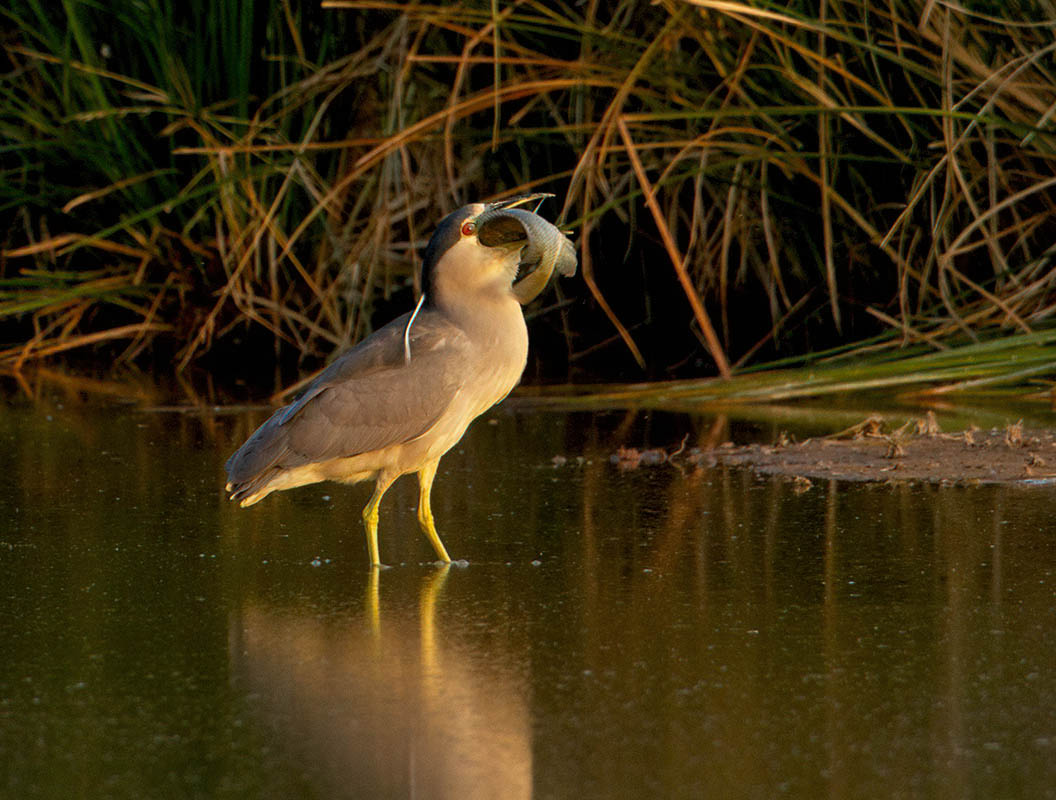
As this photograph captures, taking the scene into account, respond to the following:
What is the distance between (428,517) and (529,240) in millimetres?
714

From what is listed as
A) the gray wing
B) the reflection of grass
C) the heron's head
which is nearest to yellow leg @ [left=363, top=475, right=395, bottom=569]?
the gray wing

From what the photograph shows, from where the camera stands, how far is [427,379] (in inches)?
155

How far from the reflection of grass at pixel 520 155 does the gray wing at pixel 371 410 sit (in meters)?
1.83

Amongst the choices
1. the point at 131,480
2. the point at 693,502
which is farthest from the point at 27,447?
the point at 693,502

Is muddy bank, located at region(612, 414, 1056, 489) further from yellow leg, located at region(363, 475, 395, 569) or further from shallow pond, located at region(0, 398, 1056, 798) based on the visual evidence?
yellow leg, located at region(363, 475, 395, 569)

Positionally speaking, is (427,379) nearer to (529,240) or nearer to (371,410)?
(371,410)

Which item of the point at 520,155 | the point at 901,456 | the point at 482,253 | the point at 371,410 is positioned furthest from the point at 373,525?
the point at 520,155

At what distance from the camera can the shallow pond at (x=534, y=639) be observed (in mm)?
2463

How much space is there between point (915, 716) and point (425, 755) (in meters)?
0.80

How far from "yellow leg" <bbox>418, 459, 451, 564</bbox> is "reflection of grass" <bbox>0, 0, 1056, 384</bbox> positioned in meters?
1.84

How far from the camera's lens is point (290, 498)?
4.73m

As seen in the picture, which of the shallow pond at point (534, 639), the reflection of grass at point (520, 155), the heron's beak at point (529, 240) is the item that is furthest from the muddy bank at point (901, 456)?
the heron's beak at point (529, 240)

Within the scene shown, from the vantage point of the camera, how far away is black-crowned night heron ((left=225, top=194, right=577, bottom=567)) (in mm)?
3949

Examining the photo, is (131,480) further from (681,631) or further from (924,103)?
(924,103)
